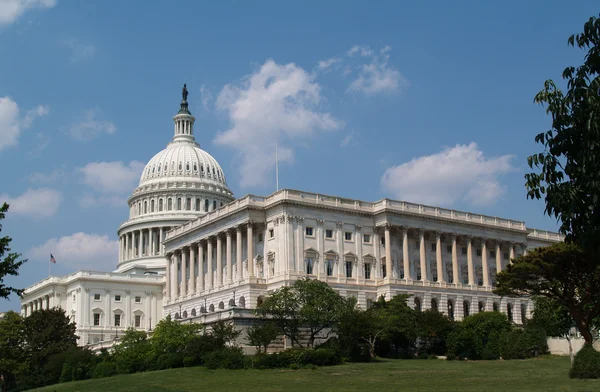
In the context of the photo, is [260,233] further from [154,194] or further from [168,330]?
[154,194]

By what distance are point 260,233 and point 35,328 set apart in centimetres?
2953

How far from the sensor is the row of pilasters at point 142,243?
157750 millimetres

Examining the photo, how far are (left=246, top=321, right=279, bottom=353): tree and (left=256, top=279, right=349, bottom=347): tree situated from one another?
10.4 feet

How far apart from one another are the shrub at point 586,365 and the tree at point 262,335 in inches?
1160

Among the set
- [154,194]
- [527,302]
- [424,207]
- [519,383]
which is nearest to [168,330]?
[519,383]

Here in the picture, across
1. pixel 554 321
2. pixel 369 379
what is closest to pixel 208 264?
pixel 554 321

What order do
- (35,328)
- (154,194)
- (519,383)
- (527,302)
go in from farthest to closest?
(154,194), (527,302), (35,328), (519,383)

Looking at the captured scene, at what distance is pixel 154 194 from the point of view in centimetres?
16425

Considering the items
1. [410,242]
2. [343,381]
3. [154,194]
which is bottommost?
[343,381]

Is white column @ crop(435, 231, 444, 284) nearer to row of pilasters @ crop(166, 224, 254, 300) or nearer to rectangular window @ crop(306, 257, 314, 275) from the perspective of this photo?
rectangular window @ crop(306, 257, 314, 275)

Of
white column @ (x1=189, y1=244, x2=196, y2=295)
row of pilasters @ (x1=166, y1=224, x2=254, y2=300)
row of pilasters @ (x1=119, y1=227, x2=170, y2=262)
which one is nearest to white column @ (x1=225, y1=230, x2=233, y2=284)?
row of pilasters @ (x1=166, y1=224, x2=254, y2=300)

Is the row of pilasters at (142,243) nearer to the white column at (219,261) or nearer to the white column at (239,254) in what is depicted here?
the white column at (219,261)

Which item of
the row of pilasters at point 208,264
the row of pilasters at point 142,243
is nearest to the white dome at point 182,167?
the row of pilasters at point 142,243

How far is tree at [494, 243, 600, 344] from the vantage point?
67.4 m
